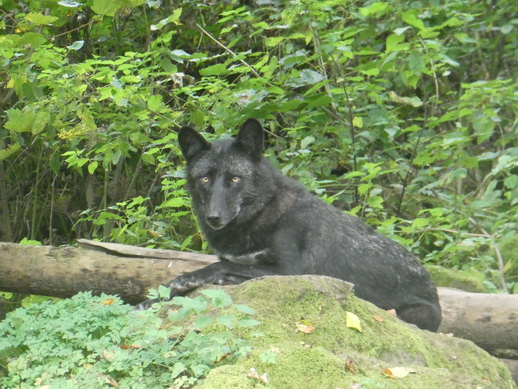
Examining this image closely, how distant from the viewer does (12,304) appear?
8.09m

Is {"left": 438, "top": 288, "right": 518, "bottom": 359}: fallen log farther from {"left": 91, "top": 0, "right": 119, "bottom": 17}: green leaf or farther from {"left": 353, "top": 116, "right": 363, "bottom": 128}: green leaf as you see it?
{"left": 91, "top": 0, "right": 119, "bottom": 17}: green leaf

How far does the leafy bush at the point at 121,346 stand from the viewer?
3623mm

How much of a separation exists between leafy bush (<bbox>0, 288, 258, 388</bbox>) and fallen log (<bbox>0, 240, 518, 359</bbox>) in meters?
1.87

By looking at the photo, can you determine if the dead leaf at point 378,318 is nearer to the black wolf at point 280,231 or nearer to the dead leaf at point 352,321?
the dead leaf at point 352,321

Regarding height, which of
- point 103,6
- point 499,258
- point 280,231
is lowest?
point 499,258

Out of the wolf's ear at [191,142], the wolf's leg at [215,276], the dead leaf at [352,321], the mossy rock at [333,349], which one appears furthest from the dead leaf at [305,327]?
the wolf's ear at [191,142]

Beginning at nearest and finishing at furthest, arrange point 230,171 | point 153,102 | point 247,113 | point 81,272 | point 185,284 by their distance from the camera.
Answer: point 185,284
point 230,171
point 81,272
point 153,102
point 247,113

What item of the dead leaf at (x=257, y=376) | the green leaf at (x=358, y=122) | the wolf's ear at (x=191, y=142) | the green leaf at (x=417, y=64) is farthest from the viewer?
the green leaf at (x=358, y=122)

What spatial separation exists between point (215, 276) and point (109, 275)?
45.8 inches

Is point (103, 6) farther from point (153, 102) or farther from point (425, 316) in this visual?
point (425, 316)

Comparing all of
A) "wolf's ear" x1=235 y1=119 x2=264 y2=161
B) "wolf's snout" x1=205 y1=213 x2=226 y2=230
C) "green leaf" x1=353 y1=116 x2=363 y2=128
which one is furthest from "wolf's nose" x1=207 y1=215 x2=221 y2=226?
"green leaf" x1=353 y1=116 x2=363 y2=128

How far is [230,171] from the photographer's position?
6203mm

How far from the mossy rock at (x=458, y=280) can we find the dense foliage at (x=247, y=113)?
726 millimetres

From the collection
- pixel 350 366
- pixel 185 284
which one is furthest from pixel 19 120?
pixel 350 366
